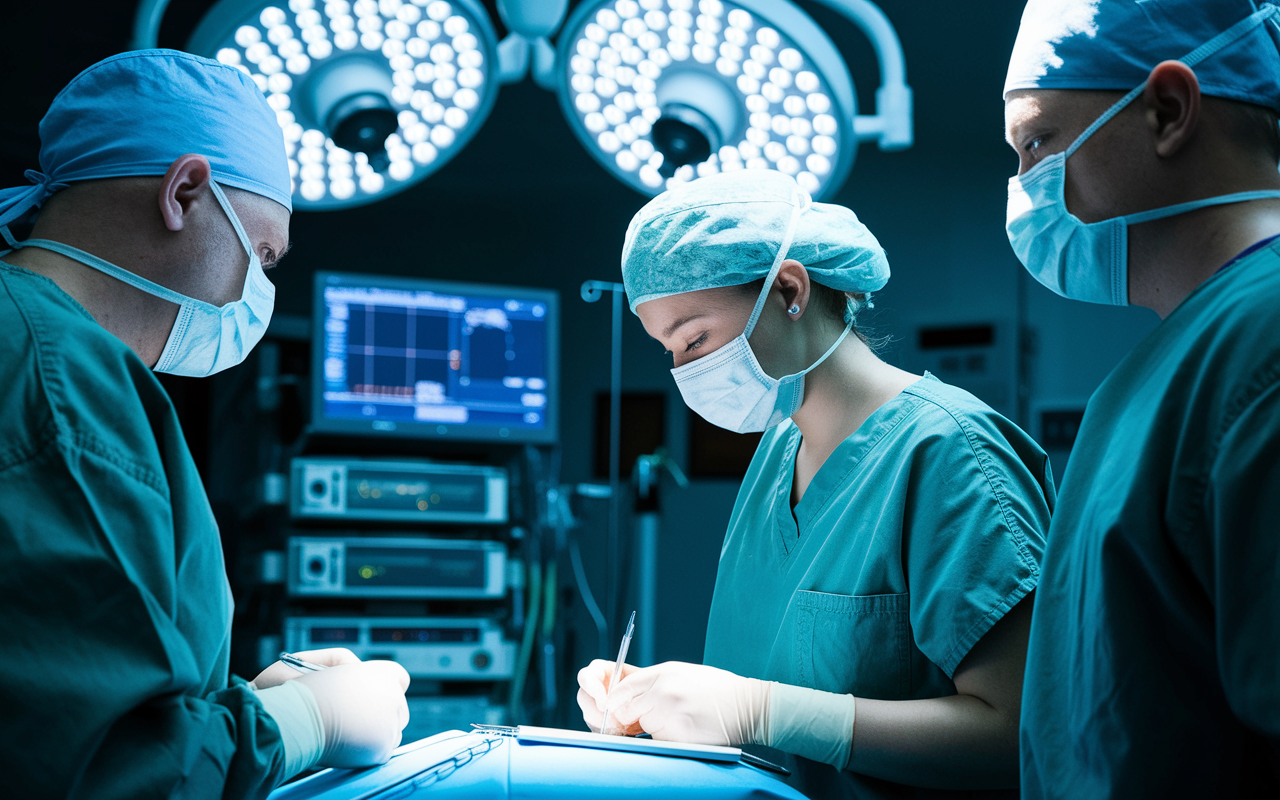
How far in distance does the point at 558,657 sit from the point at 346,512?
2.66ft

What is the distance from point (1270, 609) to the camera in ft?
1.96

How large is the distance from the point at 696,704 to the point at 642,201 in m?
2.77

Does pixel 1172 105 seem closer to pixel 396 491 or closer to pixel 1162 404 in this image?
pixel 1162 404

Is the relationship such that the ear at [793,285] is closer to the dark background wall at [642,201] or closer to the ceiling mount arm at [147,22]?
the ceiling mount arm at [147,22]

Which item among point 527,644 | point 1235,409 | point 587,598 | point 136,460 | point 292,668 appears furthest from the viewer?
point 587,598

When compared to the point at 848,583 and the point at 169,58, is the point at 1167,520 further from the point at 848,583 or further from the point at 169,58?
the point at 169,58

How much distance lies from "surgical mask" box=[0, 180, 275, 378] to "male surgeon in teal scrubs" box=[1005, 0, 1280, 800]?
0.82 metres

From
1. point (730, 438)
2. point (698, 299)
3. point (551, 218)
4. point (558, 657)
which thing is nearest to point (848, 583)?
point (698, 299)

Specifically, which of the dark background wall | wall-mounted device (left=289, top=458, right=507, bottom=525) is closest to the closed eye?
wall-mounted device (left=289, top=458, right=507, bottom=525)

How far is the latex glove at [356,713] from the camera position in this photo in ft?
3.06

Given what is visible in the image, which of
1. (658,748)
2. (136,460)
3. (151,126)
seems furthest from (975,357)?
(136,460)

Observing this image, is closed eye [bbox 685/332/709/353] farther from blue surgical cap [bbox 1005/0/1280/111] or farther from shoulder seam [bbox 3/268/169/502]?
shoulder seam [bbox 3/268/169/502]

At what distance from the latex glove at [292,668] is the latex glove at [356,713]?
0.08 meters

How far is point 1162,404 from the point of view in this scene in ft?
2.38
